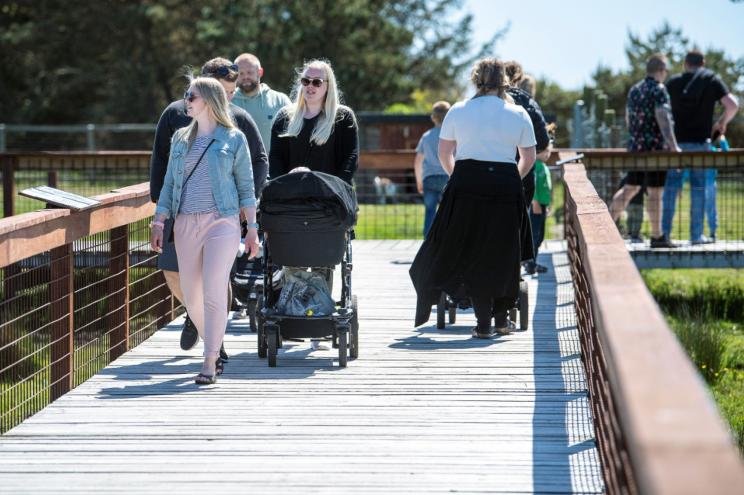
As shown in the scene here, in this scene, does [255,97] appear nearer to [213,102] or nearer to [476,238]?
[476,238]

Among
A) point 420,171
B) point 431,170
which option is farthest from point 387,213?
point 431,170

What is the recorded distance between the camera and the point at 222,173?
6.64m

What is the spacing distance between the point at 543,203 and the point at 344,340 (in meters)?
4.35

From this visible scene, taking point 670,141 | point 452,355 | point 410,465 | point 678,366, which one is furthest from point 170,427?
point 670,141

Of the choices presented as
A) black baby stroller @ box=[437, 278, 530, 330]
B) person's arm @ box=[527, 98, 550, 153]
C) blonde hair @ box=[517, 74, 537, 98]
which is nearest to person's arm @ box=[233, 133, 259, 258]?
black baby stroller @ box=[437, 278, 530, 330]

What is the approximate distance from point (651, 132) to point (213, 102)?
677 cm

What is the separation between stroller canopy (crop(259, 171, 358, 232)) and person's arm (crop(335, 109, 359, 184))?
56 cm

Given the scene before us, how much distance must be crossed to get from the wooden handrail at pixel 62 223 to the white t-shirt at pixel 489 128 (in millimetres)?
2008

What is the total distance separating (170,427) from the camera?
585 centimetres

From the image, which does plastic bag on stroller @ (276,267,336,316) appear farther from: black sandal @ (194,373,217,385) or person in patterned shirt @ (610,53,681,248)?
person in patterned shirt @ (610,53,681,248)

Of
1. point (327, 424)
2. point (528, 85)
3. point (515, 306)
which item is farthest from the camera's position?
point (528, 85)

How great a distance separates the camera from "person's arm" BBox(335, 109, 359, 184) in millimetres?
7645

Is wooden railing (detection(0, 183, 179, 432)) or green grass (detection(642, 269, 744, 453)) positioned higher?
wooden railing (detection(0, 183, 179, 432))

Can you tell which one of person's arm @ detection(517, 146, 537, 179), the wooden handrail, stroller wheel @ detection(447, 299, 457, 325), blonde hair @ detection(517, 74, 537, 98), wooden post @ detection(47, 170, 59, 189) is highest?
blonde hair @ detection(517, 74, 537, 98)
